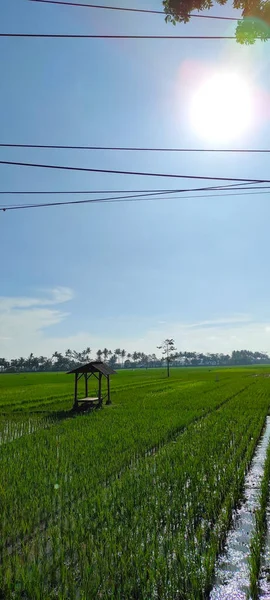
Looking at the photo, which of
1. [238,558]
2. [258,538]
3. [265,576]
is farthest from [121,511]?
[265,576]

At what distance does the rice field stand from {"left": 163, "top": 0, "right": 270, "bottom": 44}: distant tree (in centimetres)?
690

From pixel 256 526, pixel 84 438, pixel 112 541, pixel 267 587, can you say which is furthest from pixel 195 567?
pixel 84 438

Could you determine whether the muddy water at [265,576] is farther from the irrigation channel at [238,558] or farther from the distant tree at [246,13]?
the distant tree at [246,13]

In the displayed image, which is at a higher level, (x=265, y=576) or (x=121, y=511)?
(x=121, y=511)

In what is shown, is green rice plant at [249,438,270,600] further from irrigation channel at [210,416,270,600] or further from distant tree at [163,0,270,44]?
distant tree at [163,0,270,44]

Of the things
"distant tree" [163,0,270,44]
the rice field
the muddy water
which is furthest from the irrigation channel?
"distant tree" [163,0,270,44]

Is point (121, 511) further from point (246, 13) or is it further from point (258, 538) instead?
point (246, 13)

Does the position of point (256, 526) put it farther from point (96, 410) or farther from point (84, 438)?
point (96, 410)

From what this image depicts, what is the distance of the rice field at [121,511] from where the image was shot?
411cm

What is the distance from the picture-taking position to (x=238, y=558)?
474cm

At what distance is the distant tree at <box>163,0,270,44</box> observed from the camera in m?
4.92

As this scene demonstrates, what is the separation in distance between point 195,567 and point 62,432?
947cm

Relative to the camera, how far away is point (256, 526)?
5465 millimetres

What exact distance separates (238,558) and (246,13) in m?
7.40
